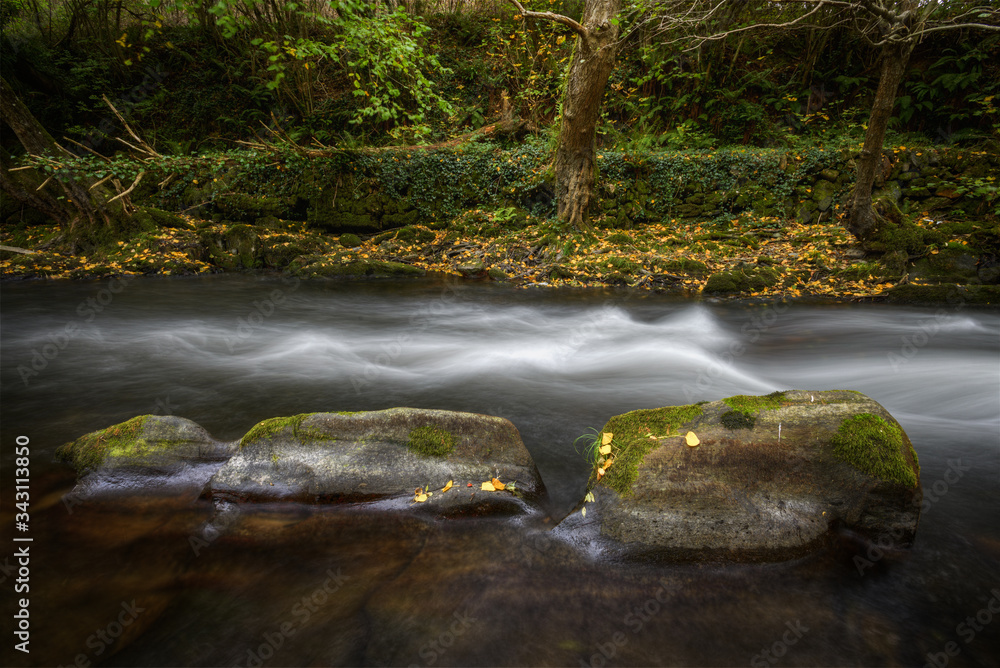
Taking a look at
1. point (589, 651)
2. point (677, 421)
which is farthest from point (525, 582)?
point (677, 421)

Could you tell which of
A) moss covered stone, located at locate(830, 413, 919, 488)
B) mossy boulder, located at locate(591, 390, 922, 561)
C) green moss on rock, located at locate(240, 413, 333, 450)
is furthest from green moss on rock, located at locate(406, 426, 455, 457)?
moss covered stone, located at locate(830, 413, 919, 488)

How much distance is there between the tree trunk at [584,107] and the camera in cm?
1006

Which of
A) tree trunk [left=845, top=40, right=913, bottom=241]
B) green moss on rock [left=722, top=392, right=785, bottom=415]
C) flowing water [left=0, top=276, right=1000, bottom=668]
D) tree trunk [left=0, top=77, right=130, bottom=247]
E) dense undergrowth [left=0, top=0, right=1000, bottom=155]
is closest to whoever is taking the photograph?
flowing water [left=0, top=276, right=1000, bottom=668]

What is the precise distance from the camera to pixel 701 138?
50.4ft

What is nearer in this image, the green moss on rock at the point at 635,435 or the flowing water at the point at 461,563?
the flowing water at the point at 461,563

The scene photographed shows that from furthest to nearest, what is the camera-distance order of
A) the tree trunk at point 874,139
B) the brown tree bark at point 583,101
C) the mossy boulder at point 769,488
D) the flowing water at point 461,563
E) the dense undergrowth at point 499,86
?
1. the dense undergrowth at point 499,86
2. the brown tree bark at point 583,101
3. the tree trunk at point 874,139
4. the mossy boulder at point 769,488
5. the flowing water at point 461,563

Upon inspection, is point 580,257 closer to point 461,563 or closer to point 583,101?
point 583,101

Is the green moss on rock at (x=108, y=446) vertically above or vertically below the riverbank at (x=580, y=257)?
below

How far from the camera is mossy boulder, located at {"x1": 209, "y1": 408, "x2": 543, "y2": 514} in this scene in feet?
9.58

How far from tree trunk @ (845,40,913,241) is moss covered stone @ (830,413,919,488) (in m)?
9.16

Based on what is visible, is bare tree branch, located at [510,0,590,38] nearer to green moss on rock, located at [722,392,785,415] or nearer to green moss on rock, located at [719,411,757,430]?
green moss on rock, located at [722,392,785,415]

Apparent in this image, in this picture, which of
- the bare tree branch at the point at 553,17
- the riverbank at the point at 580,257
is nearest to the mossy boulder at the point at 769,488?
the riverbank at the point at 580,257

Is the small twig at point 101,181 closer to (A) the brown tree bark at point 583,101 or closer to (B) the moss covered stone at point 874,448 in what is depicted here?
(A) the brown tree bark at point 583,101

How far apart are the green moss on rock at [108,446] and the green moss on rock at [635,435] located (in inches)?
Answer: 122
